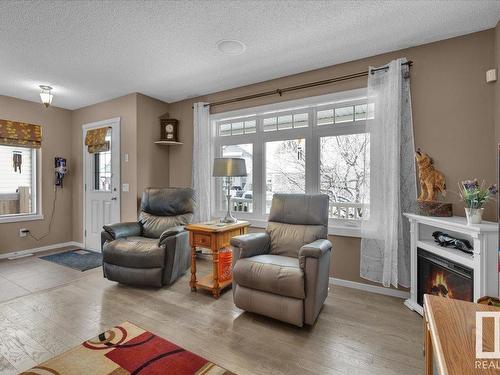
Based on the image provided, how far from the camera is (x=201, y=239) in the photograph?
2670 millimetres

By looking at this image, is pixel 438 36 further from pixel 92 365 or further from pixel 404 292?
pixel 92 365

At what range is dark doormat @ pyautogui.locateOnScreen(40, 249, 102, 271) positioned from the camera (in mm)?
3594

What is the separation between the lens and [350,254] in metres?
2.88

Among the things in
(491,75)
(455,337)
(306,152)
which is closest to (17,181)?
(306,152)

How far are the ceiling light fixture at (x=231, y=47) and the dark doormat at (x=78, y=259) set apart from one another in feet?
10.6

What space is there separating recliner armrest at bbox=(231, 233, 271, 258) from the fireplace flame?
4.81ft

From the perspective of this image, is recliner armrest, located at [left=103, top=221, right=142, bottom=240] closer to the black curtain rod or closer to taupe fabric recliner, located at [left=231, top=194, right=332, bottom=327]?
taupe fabric recliner, located at [left=231, top=194, right=332, bottom=327]

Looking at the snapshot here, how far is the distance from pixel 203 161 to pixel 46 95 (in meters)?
2.21

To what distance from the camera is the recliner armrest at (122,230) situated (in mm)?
3014

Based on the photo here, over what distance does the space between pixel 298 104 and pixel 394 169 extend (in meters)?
1.32

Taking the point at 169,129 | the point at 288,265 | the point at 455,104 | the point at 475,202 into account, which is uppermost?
the point at 169,129

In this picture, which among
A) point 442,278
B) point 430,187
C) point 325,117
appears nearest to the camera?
point 442,278

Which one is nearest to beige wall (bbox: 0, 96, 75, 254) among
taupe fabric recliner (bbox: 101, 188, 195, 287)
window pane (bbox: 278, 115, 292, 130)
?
taupe fabric recliner (bbox: 101, 188, 195, 287)

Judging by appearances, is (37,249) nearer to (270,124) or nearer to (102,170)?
(102,170)
